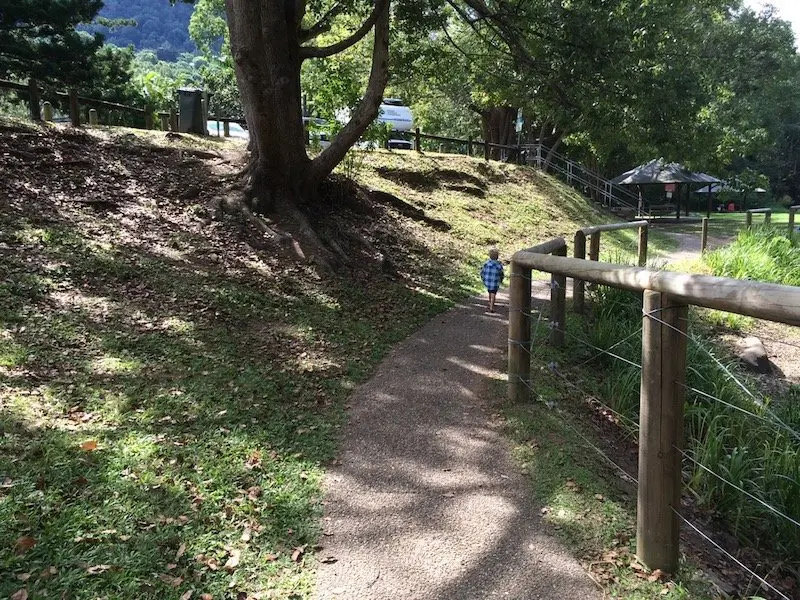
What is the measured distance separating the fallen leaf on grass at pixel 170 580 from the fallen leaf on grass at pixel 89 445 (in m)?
1.31

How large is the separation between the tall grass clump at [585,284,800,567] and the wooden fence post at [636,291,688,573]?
20 cm

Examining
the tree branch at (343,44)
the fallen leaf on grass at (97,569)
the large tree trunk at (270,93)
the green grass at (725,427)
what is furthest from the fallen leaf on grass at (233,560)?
the tree branch at (343,44)

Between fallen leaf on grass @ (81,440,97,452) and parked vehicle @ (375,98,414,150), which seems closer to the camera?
fallen leaf on grass @ (81,440,97,452)

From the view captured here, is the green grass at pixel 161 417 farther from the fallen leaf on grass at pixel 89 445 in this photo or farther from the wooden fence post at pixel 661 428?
the wooden fence post at pixel 661 428

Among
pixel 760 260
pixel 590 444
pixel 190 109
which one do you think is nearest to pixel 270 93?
pixel 190 109

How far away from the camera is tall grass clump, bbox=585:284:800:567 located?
13.7ft

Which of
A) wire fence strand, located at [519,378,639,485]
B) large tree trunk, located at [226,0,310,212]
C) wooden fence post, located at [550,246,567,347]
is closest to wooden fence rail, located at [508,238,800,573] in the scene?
wire fence strand, located at [519,378,639,485]

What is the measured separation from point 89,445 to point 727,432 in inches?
191

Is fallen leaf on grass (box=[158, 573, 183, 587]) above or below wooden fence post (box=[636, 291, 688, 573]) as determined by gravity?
below

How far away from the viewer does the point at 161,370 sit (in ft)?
17.7

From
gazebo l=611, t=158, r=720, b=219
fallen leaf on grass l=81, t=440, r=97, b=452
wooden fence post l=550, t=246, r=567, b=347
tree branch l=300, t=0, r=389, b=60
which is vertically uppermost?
tree branch l=300, t=0, r=389, b=60

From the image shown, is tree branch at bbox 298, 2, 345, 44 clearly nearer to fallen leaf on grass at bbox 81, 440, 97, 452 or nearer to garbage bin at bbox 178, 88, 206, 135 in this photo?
garbage bin at bbox 178, 88, 206, 135

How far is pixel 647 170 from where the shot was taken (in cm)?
2984

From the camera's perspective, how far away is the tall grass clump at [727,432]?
418 centimetres
